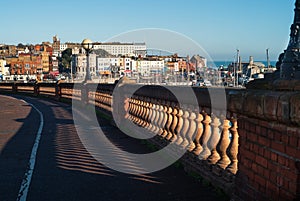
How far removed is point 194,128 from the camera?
279 inches

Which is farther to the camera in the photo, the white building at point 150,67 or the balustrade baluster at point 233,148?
the white building at point 150,67

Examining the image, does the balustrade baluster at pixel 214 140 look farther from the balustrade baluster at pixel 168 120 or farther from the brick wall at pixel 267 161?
the balustrade baluster at pixel 168 120

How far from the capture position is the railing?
5.84 m

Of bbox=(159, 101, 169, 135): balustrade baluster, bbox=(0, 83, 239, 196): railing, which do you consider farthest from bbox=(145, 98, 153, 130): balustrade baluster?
bbox=(159, 101, 169, 135): balustrade baluster

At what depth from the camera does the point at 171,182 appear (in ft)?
21.5

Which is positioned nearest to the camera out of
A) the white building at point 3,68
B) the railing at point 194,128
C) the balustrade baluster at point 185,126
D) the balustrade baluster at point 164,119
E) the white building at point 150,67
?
the railing at point 194,128

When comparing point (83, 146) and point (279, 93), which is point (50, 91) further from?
point (279, 93)

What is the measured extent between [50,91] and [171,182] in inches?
1049

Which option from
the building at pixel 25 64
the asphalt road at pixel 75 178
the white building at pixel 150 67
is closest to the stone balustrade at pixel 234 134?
the asphalt road at pixel 75 178

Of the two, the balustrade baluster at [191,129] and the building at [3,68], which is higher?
the building at [3,68]

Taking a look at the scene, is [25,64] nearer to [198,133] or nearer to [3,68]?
[3,68]

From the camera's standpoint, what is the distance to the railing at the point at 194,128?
5840mm

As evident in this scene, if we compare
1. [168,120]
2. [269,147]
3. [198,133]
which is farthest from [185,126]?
[269,147]

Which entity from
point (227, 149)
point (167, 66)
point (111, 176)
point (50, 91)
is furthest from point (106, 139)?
point (167, 66)
